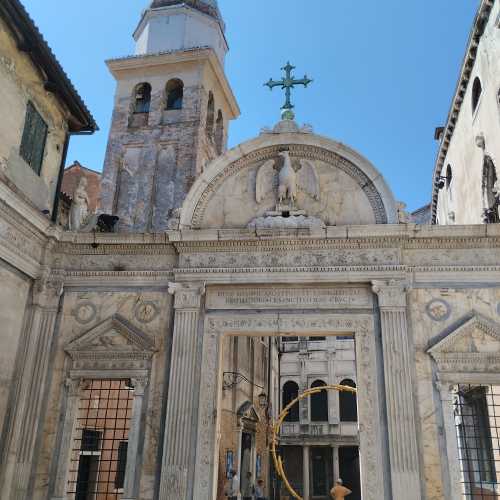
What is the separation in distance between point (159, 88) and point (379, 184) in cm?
1519

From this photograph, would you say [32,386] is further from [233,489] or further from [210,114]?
[210,114]

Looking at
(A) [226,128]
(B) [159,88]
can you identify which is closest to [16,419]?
(B) [159,88]

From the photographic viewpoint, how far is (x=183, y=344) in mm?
11703

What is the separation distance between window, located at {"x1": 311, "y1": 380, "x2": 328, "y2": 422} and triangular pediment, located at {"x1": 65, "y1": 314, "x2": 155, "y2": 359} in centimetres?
2473

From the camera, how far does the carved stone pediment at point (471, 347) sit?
428 inches

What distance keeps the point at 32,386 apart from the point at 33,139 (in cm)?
559

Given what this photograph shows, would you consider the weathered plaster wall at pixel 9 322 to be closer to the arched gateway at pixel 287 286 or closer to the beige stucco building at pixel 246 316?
the beige stucco building at pixel 246 316

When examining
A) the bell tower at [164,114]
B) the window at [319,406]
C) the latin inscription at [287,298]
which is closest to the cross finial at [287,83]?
the latin inscription at [287,298]

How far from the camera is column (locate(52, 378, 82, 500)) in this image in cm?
1115

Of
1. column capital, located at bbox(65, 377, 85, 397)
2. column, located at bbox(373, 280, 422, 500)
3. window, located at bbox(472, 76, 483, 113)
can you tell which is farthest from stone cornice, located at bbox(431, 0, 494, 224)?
column capital, located at bbox(65, 377, 85, 397)

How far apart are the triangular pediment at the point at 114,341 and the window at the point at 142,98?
15201mm

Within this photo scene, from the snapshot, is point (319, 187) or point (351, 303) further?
point (319, 187)

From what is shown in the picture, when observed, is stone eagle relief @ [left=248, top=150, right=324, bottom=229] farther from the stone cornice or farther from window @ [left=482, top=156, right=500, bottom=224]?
the stone cornice

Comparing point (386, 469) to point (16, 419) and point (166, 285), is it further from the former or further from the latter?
point (16, 419)
